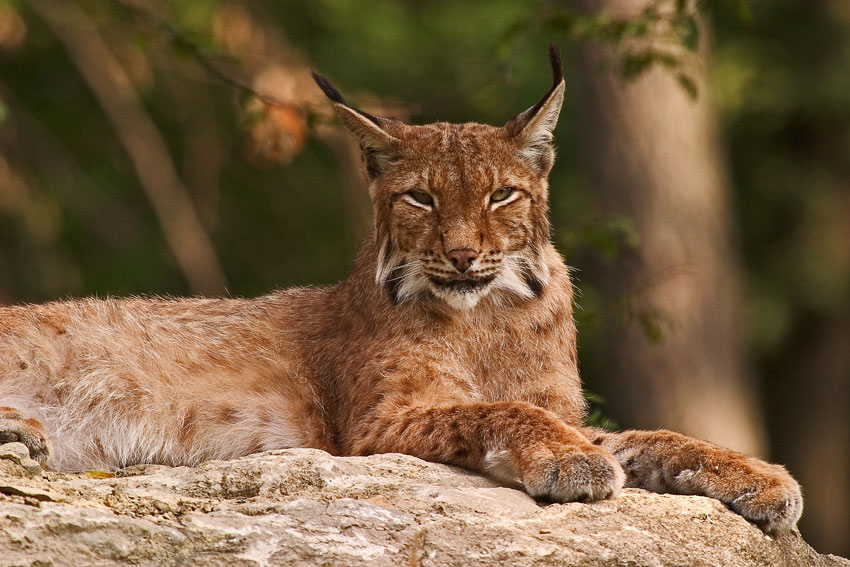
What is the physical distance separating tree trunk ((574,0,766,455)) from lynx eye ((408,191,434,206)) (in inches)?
255

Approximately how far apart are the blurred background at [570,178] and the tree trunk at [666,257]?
24mm

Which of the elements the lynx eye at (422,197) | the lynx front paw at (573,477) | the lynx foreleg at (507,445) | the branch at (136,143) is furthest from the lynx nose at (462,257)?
the branch at (136,143)

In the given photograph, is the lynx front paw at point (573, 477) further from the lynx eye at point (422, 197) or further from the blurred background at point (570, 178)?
the blurred background at point (570, 178)

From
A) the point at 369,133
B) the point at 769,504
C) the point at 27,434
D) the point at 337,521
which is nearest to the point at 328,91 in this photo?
the point at 369,133

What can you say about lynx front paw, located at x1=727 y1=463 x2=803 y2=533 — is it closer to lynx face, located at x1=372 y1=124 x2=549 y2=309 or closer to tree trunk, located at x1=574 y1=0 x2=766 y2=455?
lynx face, located at x1=372 y1=124 x2=549 y2=309

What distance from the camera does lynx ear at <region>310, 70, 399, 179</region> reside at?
6.46 meters

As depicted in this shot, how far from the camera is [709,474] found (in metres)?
5.60

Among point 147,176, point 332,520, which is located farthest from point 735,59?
point 332,520

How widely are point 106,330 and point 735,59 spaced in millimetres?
11891

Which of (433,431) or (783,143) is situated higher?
(783,143)

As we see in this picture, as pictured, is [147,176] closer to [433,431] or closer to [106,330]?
[106,330]

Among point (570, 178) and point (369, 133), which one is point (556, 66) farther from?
point (570, 178)

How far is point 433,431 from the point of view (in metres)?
5.76

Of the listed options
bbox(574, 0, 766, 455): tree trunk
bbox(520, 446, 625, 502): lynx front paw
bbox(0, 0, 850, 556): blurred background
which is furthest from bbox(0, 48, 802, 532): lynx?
bbox(574, 0, 766, 455): tree trunk
